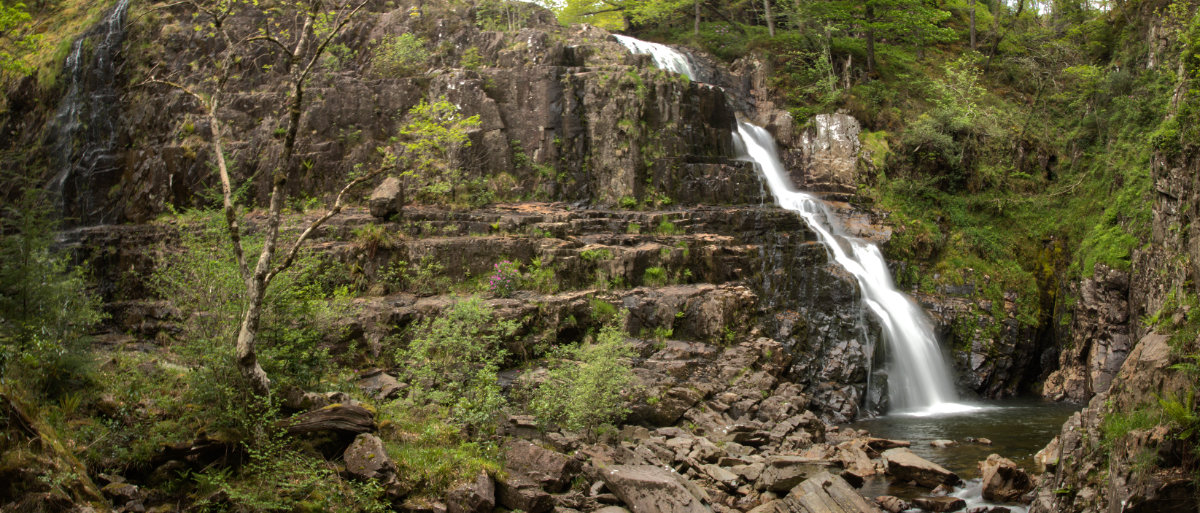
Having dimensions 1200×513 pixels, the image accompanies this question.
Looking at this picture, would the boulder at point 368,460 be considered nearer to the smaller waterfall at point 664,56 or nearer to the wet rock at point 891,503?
the wet rock at point 891,503

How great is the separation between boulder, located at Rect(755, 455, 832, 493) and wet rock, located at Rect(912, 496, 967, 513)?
1.76 m

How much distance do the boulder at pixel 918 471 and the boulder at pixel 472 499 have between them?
8.29 metres

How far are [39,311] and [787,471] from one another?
42.6ft

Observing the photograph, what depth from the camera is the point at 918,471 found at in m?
13.1

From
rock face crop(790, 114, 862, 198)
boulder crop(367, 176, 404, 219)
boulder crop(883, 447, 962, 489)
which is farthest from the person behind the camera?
rock face crop(790, 114, 862, 198)

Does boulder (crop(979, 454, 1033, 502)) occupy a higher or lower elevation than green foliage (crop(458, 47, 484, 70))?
lower

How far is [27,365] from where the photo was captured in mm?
9039

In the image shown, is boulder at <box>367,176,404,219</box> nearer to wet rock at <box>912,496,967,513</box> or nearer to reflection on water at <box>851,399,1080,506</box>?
reflection on water at <box>851,399,1080,506</box>

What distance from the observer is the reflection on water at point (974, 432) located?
13328 millimetres

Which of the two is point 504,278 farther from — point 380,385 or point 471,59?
point 471,59

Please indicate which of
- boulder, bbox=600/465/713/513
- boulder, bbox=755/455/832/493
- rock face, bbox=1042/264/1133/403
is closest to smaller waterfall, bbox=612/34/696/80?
rock face, bbox=1042/264/1133/403

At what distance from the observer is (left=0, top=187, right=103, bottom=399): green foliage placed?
9.31m

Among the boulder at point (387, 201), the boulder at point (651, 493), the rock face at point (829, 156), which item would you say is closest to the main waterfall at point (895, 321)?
the rock face at point (829, 156)

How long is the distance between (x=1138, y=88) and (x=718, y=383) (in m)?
20.5
